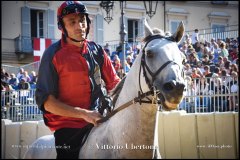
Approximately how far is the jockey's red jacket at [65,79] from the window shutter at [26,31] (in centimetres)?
2639

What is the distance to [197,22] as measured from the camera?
1457 inches

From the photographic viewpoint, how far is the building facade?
30578 mm

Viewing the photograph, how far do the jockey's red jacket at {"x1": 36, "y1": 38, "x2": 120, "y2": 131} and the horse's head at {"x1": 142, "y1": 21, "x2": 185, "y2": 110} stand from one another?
2.17 ft

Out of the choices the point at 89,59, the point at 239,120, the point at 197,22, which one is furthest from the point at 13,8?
the point at 89,59

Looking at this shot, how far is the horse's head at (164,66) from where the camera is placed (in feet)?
12.6

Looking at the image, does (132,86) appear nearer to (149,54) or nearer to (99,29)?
(149,54)

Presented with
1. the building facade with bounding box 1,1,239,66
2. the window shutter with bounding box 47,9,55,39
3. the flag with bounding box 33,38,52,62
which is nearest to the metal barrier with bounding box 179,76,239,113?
the building facade with bounding box 1,1,239,66

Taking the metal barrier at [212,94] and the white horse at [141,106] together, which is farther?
the metal barrier at [212,94]

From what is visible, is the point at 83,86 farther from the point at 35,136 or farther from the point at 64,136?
the point at 35,136

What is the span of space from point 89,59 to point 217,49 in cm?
1378

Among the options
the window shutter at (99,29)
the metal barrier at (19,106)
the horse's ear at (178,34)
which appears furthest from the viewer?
the window shutter at (99,29)

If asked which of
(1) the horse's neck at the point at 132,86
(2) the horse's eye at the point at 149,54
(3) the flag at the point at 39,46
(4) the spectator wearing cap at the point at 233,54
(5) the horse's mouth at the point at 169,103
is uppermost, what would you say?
(3) the flag at the point at 39,46

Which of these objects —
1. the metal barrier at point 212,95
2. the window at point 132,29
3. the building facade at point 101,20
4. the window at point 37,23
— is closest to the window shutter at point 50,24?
the building facade at point 101,20

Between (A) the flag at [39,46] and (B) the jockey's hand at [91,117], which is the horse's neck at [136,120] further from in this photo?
(A) the flag at [39,46]
